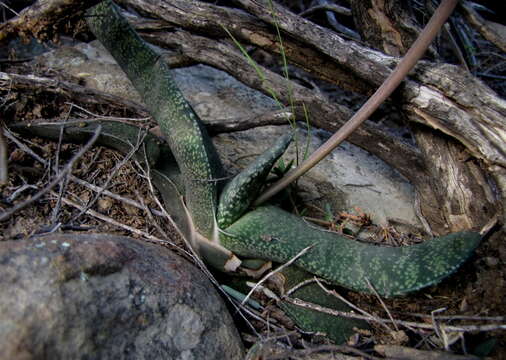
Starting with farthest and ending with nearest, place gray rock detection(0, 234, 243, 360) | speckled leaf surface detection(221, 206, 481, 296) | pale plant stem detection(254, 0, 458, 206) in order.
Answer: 1. speckled leaf surface detection(221, 206, 481, 296)
2. pale plant stem detection(254, 0, 458, 206)
3. gray rock detection(0, 234, 243, 360)

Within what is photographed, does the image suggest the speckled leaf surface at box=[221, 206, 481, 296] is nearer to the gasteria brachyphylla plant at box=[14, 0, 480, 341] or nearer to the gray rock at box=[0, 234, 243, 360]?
the gasteria brachyphylla plant at box=[14, 0, 480, 341]

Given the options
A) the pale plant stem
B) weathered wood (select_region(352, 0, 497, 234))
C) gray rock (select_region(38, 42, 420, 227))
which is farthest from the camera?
gray rock (select_region(38, 42, 420, 227))

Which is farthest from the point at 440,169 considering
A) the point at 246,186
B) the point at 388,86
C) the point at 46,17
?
the point at 46,17

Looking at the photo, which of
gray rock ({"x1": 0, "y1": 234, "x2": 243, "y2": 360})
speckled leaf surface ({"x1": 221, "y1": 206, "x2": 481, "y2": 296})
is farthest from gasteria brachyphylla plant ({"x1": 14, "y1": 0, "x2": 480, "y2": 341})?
gray rock ({"x1": 0, "y1": 234, "x2": 243, "y2": 360})

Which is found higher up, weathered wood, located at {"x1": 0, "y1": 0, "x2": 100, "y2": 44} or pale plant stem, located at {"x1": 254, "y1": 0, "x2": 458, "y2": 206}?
pale plant stem, located at {"x1": 254, "y1": 0, "x2": 458, "y2": 206}

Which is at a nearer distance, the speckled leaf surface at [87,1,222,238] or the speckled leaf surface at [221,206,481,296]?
the speckled leaf surface at [221,206,481,296]

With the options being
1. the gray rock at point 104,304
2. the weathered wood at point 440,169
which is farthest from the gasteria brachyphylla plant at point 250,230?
the weathered wood at point 440,169

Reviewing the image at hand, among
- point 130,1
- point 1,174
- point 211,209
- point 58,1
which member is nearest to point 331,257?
point 211,209

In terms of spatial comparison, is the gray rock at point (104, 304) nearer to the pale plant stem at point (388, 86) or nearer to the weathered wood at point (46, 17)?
the pale plant stem at point (388, 86)
